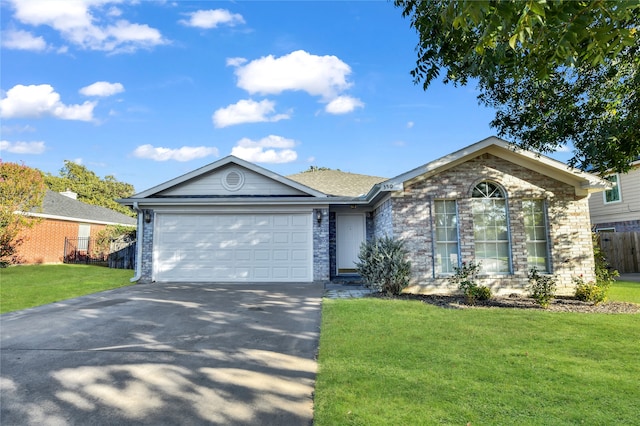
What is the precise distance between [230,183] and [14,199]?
10.5 metres

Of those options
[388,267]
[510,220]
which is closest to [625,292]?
[510,220]

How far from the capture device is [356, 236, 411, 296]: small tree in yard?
29.8 feet

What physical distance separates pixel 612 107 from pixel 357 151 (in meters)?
14.8

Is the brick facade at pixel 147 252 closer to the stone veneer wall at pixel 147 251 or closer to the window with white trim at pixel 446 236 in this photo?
the stone veneer wall at pixel 147 251

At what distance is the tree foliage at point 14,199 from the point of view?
14773 mm

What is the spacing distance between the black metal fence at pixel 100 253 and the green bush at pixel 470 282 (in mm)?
15614

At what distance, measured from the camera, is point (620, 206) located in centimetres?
1706

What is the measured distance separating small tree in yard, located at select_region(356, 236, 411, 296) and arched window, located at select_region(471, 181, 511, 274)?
2256mm

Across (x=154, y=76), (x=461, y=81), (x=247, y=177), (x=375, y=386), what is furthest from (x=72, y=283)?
(x=461, y=81)

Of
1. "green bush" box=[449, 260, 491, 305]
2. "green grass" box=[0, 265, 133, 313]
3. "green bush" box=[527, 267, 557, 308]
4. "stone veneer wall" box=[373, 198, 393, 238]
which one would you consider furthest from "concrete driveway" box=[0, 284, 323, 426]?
"green bush" box=[527, 267, 557, 308]

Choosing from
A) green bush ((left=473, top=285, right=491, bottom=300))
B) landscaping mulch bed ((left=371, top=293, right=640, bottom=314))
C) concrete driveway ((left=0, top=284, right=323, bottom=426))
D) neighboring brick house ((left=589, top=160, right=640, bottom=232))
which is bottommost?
concrete driveway ((left=0, top=284, right=323, bottom=426))

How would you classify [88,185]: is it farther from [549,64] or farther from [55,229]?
[549,64]

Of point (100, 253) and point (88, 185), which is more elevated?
point (88, 185)

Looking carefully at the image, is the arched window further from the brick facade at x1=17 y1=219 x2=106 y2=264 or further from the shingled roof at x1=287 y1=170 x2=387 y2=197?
the brick facade at x1=17 y1=219 x2=106 y2=264
